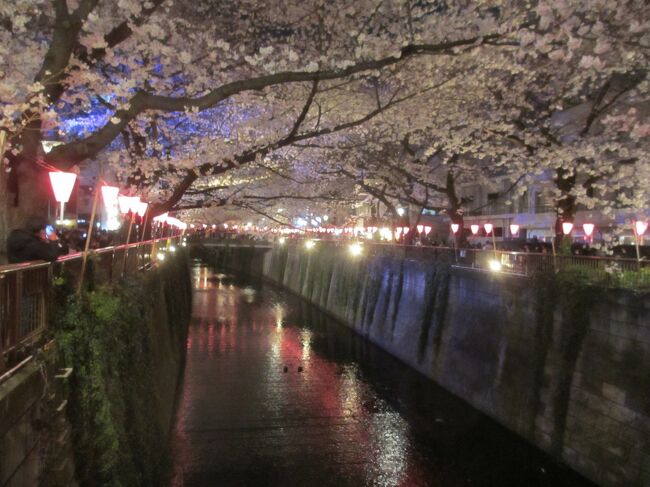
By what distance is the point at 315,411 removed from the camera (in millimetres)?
13914

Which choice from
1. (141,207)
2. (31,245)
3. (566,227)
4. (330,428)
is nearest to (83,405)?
(31,245)

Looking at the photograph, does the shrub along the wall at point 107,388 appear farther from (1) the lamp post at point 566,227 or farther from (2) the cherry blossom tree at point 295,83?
(1) the lamp post at point 566,227

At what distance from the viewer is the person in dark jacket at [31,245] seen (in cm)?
613

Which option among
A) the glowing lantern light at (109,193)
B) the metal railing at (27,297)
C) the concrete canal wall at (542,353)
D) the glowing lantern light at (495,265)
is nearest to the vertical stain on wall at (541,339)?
the concrete canal wall at (542,353)

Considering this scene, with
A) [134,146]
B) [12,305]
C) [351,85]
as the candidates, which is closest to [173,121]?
[134,146]

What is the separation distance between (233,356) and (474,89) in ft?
41.4

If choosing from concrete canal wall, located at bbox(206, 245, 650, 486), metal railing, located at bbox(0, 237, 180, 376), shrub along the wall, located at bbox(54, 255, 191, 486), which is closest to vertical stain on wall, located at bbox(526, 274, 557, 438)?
concrete canal wall, located at bbox(206, 245, 650, 486)

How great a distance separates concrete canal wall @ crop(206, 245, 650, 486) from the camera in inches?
365

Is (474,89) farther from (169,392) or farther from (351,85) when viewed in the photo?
(169,392)

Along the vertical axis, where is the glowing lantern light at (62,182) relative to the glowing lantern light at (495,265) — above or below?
above

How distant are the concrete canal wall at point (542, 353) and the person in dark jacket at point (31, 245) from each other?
30.8ft

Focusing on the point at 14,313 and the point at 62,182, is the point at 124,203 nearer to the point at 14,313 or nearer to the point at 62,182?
the point at 62,182

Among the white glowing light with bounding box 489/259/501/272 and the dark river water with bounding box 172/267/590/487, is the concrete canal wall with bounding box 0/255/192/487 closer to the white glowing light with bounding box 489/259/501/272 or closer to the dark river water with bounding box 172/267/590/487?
the dark river water with bounding box 172/267/590/487

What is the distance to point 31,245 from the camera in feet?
20.5
